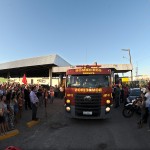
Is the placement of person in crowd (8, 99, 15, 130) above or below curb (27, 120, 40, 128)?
above

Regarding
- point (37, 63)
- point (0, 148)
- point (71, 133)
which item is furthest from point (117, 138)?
point (37, 63)

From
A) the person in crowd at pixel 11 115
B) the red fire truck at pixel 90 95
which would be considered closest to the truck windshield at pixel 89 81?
the red fire truck at pixel 90 95

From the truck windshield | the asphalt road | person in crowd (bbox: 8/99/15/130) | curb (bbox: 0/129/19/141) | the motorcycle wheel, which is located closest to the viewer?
the asphalt road

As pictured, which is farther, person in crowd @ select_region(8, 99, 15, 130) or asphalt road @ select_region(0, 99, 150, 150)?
person in crowd @ select_region(8, 99, 15, 130)

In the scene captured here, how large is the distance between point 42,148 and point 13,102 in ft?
16.3

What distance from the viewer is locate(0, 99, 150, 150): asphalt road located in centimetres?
848

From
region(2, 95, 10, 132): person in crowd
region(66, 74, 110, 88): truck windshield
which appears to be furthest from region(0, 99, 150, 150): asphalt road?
region(66, 74, 110, 88): truck windshield

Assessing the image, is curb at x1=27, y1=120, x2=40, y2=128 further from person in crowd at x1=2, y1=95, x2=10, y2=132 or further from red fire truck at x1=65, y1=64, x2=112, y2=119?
→ red fire truck at x1=65, y1=64, x2=112, y2=119

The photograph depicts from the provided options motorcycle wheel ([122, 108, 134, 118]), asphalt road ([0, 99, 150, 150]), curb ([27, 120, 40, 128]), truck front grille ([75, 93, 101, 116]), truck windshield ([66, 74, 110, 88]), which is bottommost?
asphalt road ([0, 99, 150, 150])

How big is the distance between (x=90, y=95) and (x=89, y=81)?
37.1 inches

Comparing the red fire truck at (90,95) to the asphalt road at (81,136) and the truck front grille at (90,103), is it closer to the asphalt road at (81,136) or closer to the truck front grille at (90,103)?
the truck front grille at (90,103)

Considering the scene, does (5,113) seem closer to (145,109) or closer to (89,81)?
(89,81)

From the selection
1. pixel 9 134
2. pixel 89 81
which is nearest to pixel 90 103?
pixel 89 81

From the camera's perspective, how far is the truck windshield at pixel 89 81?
42.1ft
